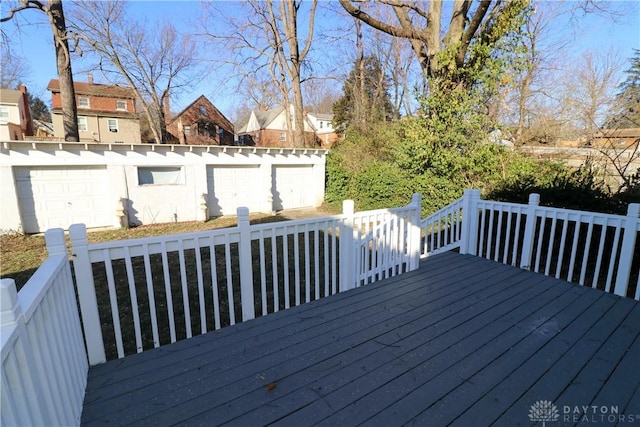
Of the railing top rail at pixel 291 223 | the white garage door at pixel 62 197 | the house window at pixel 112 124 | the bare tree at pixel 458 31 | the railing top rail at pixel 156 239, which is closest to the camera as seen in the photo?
the railing top rail at pixel 156 239

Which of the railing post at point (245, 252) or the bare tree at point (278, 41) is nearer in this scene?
the railing post at point (245, 252)

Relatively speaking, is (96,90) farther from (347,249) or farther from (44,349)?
(44,349)

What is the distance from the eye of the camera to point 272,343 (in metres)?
2.34

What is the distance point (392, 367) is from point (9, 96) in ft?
94.4

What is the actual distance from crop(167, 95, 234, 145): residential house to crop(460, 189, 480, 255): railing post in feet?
74.4

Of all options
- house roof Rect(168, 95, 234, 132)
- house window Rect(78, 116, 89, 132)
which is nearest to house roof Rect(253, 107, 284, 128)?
house roof Rect(168, 95, 234, 132)

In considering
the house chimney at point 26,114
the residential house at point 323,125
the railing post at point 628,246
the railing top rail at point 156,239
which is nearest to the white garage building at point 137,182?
the railing top rail at point 156,239

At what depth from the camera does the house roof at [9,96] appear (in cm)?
1950

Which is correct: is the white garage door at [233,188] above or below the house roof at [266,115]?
below

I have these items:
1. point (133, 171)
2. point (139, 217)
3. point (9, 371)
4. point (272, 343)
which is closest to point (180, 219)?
point (139, 217)

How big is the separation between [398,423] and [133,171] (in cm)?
964

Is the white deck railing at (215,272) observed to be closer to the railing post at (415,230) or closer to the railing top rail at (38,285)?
→ the railing post at (415,230)

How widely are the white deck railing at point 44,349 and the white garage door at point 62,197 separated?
8315mm

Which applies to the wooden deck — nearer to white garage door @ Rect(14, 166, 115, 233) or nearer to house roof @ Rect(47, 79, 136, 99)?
white garage door @ Rect(14, 166, 115, 233)
